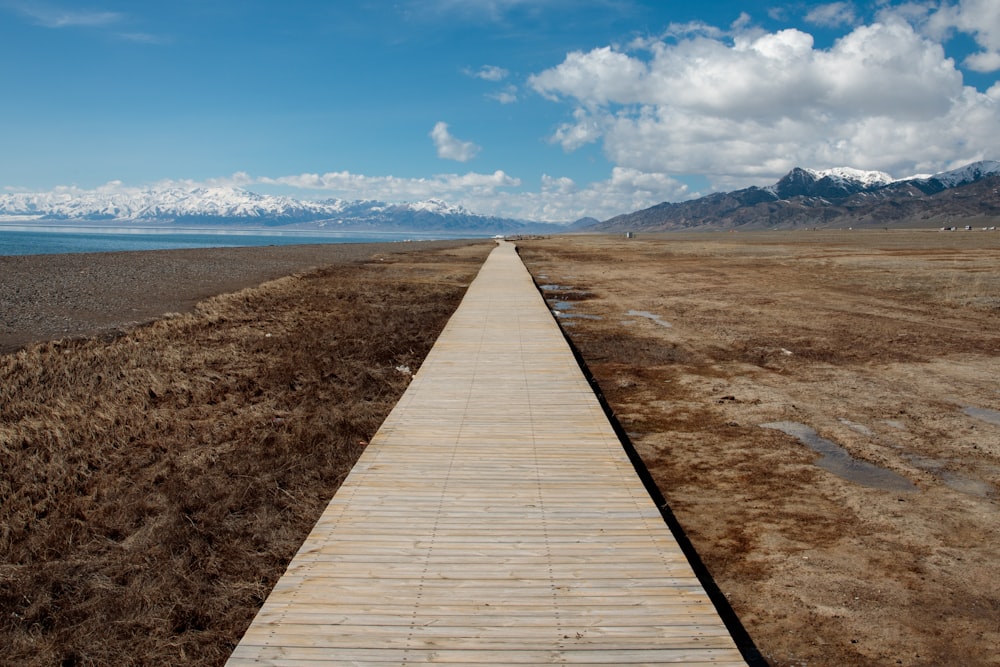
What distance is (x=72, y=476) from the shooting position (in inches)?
302

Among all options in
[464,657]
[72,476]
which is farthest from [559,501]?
[72,476]

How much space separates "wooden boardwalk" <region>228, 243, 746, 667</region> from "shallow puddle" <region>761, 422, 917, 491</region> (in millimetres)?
2848

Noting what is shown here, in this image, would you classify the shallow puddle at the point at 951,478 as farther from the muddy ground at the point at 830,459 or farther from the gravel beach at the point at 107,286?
the gravel beach at the point at 107,286

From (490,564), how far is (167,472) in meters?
4.87

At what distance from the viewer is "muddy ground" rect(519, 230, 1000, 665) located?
16.6 feet

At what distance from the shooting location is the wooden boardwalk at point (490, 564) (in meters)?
3.98

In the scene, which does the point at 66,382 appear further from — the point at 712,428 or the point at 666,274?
the point at 666,274

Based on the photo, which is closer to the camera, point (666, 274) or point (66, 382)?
point (66, 382)

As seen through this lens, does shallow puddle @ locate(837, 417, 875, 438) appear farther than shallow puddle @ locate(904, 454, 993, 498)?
Yes

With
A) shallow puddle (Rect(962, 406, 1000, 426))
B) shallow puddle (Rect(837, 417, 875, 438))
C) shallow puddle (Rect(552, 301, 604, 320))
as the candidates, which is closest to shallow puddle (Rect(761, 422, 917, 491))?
shallow puddle (Rect(837, 417, 875, 438))

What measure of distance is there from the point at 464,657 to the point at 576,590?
103 cm

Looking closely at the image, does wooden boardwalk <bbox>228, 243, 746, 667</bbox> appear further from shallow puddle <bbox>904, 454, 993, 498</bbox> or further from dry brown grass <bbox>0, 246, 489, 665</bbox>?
shallow puddle <bbox>904, 454, 993, 498</bbox>

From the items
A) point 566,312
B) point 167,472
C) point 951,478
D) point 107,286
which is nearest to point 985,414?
point 951,478

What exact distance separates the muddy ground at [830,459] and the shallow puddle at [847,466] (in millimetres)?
32
